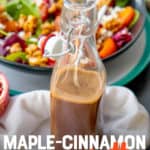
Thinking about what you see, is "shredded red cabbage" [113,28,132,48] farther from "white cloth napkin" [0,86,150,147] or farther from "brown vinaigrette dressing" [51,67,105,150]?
"brown vinaigrette dressing" [51,67,105,150]

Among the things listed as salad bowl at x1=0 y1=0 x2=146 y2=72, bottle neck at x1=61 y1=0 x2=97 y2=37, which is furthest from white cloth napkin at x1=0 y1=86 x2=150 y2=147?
bottle neck at x1=61 y1=0 x2=97 y2=37

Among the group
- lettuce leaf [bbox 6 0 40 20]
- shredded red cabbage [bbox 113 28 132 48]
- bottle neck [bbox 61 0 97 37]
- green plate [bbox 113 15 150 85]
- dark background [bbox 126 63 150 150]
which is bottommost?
dark background [bbox 126 63 150 150]

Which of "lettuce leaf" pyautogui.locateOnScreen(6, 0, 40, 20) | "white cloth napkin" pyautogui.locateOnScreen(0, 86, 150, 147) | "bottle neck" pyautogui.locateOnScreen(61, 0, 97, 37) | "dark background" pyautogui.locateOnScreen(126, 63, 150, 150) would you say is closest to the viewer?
"bottle neck" pyautogui.locateOnScreen(61, 0, 97, 37)

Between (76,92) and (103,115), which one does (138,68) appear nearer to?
(103,115)

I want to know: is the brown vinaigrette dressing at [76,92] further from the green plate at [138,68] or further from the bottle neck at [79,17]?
the green plate at [138,68]

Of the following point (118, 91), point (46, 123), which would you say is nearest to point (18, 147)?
point (46, 123)

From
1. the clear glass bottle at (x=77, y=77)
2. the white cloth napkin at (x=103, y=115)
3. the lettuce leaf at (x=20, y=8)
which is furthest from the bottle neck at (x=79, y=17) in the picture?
the lettuce leaf at (x=20, y=8)

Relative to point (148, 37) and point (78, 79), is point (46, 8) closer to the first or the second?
point (148, 37)
